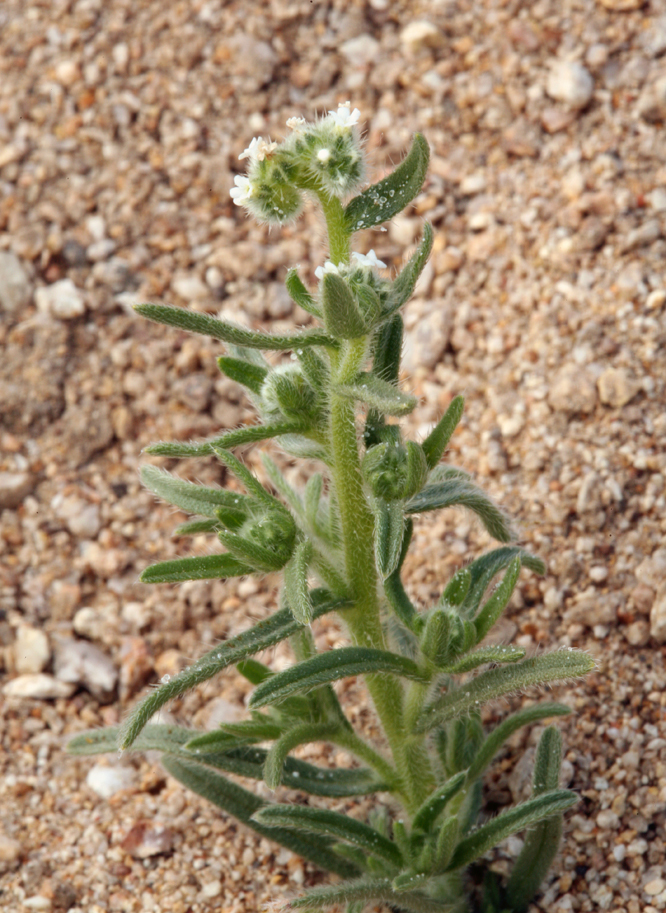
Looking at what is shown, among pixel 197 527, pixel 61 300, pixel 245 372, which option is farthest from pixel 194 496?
pixel 61 300

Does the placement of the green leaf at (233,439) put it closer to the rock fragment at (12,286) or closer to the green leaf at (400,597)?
the green leaf at (400,597)

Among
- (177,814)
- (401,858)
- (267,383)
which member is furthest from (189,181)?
(401,858)

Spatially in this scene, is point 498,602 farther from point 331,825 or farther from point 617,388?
point 617,388

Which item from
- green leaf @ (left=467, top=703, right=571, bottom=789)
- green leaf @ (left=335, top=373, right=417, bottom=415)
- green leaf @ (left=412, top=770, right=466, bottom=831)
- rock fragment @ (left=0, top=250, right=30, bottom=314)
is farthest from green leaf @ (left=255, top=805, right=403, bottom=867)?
rock fragment @ (left=0, top=250, right=30, bottom=314)

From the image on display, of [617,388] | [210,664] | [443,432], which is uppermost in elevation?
[617,388]

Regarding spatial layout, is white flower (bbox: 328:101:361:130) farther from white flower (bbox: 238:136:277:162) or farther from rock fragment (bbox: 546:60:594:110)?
rock fragment (bbox: 546:60:594:110)

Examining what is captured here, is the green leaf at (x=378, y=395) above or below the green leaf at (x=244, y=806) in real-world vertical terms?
above

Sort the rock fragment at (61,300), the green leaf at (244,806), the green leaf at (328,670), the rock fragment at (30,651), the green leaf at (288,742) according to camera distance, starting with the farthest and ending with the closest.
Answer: the rock fragment at (61,300) → the rock fragment at (30,651) → the green leaf at (244,806) → the green leaf at (288,742) → the green leaf at (328,670)

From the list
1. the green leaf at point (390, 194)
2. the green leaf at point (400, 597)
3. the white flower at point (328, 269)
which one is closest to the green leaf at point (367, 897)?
the green leaf at point (400, 597)
